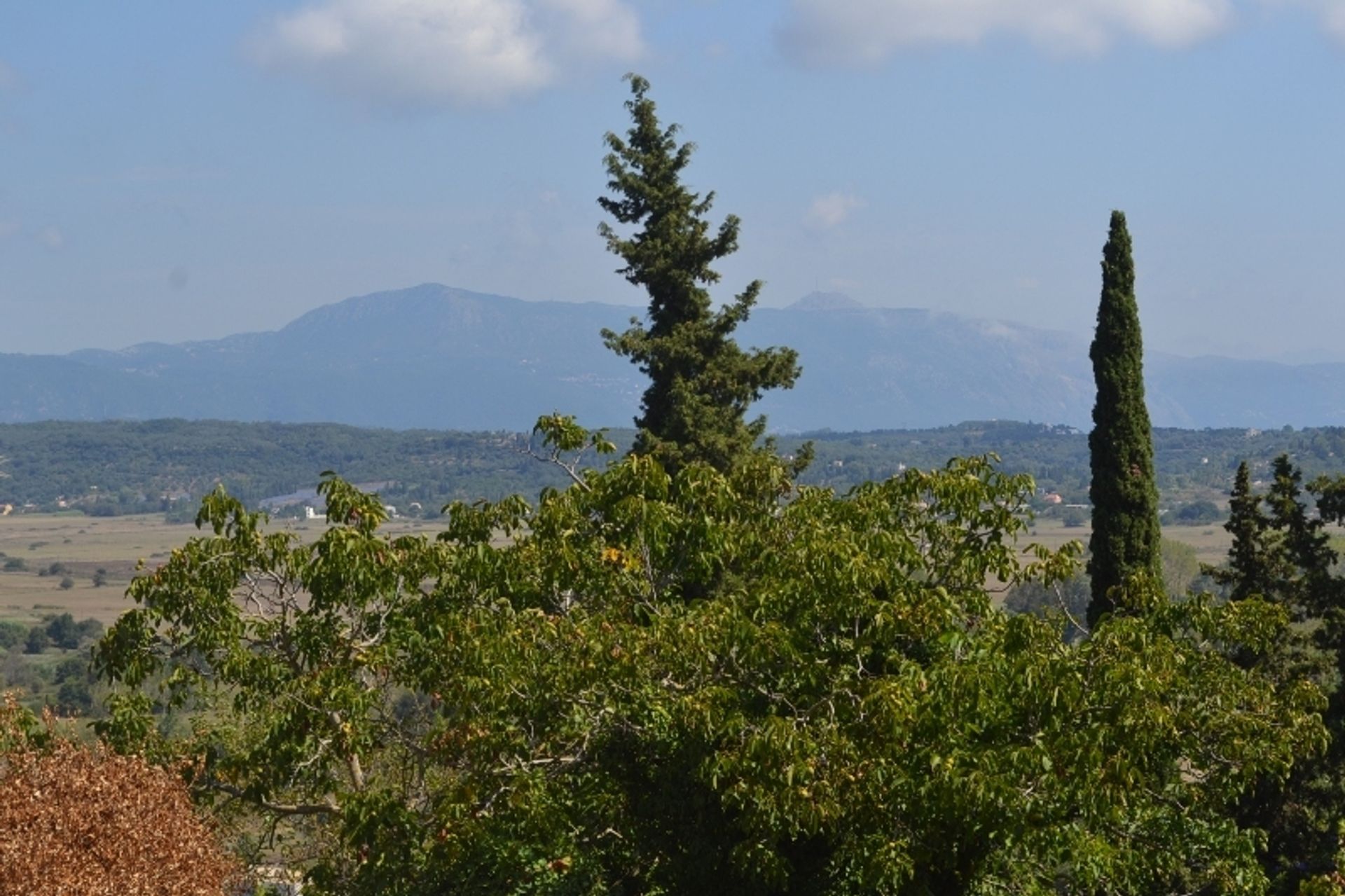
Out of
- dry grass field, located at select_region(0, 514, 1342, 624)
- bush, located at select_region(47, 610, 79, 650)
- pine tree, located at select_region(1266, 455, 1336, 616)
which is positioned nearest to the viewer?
pine tree, located at select_region(1266, 455, 1336, 616)

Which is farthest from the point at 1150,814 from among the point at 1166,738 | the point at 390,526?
the point at 390,526

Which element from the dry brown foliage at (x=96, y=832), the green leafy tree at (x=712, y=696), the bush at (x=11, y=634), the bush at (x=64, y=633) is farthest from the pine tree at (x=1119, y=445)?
the bush at (x=64, y=633)

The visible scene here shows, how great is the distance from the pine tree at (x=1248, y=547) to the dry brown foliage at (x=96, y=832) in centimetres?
1661

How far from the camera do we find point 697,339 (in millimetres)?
27125

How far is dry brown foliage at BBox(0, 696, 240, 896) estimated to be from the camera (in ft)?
31.5

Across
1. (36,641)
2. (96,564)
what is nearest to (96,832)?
(36,641)

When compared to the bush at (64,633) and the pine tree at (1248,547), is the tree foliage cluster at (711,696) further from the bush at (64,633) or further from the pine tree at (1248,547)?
the bush at (64,633)

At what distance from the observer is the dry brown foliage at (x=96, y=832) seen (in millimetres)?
9609

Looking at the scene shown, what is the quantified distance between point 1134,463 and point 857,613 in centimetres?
1294

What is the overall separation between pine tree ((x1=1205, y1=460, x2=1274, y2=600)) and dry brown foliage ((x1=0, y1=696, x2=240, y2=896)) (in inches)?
654

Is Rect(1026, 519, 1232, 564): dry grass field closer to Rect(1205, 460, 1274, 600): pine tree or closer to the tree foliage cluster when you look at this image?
Rect(1205, 460, 1274, 600): pine tree

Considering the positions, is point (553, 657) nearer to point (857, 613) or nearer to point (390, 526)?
point (857, 613)

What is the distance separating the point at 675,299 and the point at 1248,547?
398 inches

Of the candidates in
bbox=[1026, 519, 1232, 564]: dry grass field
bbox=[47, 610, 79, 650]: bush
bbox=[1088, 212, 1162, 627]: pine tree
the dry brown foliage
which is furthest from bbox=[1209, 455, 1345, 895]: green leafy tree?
bbox=[47, 610, 79, 650]: bush
